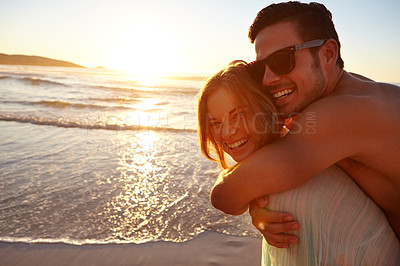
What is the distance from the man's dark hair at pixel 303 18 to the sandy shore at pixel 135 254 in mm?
2207

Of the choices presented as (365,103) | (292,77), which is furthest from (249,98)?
(365,103)

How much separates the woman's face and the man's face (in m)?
0.33

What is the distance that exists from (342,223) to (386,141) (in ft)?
1.90

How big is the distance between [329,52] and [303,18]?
1.14 ft

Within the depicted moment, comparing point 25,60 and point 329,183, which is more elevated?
point 25,60

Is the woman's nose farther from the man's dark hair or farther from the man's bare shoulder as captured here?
the man's dark hair

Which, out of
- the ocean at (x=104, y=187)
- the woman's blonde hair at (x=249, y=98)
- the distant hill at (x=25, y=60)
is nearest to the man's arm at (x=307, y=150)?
the woman's blonde hair at (x=249, y=98)

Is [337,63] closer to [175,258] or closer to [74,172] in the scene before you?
[175,258]

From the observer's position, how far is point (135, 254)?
126 inches

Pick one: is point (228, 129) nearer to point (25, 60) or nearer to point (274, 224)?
point (274, 224)

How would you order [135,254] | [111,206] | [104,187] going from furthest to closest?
[104,187] < [111,206] < [135,254]

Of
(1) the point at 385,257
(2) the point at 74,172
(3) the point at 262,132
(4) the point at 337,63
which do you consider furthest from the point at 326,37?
(2) the point at 74,172

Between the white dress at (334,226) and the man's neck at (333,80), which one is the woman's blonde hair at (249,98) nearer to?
the man's neck at (333,80)

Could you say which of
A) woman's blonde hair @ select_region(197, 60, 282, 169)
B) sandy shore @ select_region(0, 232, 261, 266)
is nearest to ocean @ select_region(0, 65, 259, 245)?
sandy shore @ select_region(0, 232, 261, 266)
